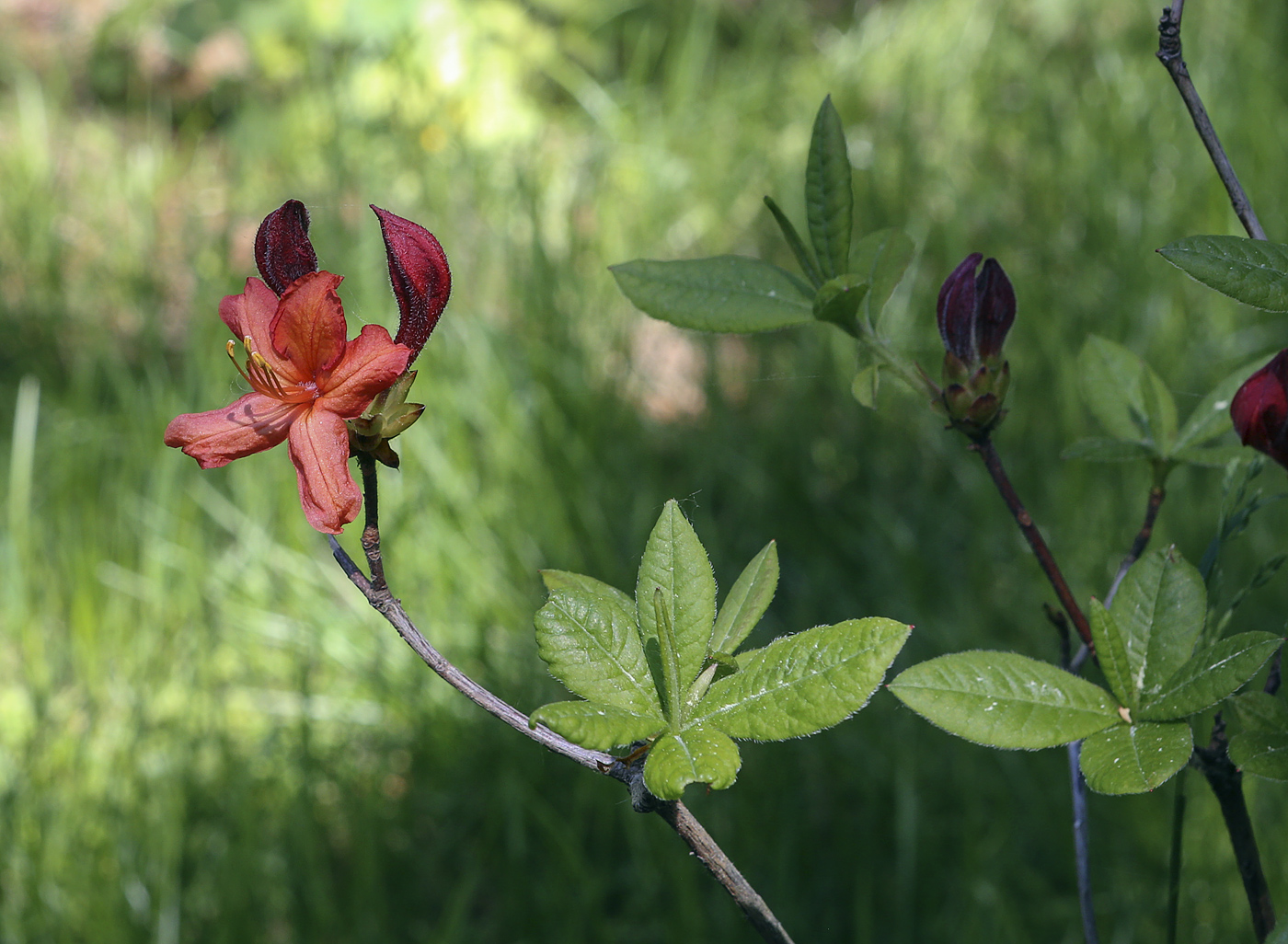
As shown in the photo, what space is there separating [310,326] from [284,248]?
2.0 inches

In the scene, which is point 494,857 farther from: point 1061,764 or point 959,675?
point 959,675

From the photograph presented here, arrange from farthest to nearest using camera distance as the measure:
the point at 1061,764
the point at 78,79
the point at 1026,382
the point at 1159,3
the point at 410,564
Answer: the point at 78,79
the point at 1159,3
the point at 1026,382
the point at 410,564
the point at 1061,764

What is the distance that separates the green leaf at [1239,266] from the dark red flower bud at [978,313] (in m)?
0.17

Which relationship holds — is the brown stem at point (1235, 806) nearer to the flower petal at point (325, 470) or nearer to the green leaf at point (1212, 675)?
the green leaf at point (1212, 675)

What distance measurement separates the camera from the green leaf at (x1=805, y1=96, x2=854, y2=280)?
714 millimetres

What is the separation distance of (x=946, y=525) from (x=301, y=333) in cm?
188

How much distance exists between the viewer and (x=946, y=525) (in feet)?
7.52

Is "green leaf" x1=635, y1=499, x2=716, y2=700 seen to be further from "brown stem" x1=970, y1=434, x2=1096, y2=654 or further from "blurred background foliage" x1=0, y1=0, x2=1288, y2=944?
"blurred background foliage" x1=0, y1=0, x2=1288, y2=944

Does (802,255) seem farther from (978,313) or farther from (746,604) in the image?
(746,604)

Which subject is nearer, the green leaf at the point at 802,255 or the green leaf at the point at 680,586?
the green leaf at the point at 680,586

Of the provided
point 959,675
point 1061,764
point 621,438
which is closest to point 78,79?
point 621,438

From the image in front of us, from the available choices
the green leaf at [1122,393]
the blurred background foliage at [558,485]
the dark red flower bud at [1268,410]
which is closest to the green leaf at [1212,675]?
the dark red flower bud at [1268,410]

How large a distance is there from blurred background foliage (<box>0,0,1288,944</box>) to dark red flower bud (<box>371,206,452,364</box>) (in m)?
0.84

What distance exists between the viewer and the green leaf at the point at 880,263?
0.76 meters
